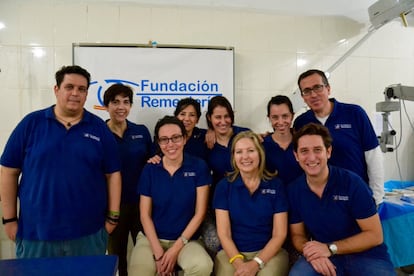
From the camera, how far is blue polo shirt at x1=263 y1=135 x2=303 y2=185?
1890mm

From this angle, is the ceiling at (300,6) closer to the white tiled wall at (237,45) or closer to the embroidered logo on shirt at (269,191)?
the white tiled wall at (237,45)

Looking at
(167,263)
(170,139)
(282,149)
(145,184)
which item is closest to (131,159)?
(145,184)

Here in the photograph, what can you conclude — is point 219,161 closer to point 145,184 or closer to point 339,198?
point 145,184

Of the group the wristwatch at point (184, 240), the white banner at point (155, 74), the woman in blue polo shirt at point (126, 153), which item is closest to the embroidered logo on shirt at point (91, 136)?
the woman in blue polo shirt at point (126, 153)

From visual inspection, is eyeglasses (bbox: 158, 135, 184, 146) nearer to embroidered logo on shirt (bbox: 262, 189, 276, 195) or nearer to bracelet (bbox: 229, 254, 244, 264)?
embroidered logo on shirt (bbox: 262, 189, 276, 195)

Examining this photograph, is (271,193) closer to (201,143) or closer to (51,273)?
(201,143)

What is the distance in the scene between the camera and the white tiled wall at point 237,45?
2.48m

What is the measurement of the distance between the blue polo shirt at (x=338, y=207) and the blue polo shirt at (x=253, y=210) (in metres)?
0.14

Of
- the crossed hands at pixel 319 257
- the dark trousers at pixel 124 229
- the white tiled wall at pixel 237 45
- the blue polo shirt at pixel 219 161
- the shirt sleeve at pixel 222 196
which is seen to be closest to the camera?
the crossed hands at pixel 319 257

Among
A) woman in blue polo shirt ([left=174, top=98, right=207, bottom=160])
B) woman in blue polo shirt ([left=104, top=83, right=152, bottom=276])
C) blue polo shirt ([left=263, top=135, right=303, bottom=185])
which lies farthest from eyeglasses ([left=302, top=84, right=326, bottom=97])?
woman in blue polo shirt ([left=104, top=83, right=152, bottom=276])

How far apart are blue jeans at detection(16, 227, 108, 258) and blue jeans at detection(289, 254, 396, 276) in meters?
1.09

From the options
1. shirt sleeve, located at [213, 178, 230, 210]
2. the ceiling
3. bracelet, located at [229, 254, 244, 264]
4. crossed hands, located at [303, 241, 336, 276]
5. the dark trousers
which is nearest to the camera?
crossed hands, located at [303, 241, 336, 276]

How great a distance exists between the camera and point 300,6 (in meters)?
2.81

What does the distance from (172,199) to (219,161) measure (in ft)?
1.35
